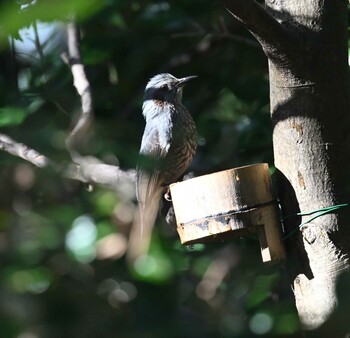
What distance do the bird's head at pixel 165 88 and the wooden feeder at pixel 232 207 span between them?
194 cm

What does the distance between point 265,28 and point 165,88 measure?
2.40 metres

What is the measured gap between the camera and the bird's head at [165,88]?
4598 millimetres

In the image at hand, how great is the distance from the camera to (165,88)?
15.3ft

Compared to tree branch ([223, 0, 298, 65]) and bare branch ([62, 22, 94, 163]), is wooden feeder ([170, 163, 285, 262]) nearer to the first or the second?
tree branch ([223, 0, 298, 65])

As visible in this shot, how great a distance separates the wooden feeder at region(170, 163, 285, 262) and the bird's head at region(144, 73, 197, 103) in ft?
6.35

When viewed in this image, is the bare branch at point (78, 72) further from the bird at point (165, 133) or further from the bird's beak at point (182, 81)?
the bird's beak at point (182, 81)

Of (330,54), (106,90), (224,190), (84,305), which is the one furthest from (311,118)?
(106,90)

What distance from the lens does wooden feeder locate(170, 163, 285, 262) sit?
8.30 feet

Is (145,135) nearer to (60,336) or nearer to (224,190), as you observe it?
(224,190)

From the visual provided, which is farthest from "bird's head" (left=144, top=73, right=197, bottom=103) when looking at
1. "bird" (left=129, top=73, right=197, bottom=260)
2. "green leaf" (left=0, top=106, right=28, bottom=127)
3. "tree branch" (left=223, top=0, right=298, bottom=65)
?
"tree branch" (left=223, top=0, right=298, bottom=65)

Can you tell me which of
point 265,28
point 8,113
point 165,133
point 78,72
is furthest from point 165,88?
point 265,28

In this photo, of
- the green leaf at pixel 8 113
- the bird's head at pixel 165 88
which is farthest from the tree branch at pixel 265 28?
the bird's head at pixel 165 88

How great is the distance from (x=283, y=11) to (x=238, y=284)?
47.0 inches

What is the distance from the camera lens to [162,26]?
162 inches
